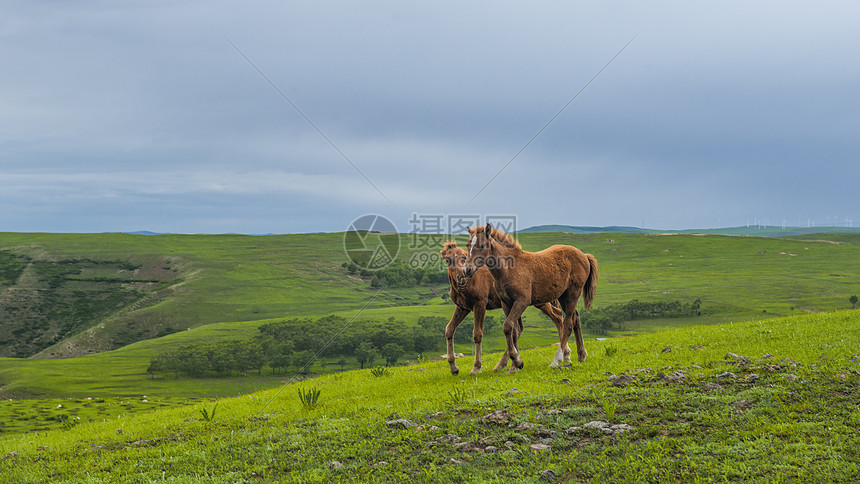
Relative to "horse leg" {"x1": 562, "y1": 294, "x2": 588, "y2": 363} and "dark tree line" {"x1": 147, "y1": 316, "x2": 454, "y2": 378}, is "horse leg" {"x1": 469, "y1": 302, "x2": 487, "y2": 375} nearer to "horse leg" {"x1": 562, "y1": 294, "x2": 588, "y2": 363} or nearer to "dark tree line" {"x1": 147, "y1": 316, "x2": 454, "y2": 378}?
"horse leg" {"x1": 562, "y1": 294, "x2": 588, "y2": 363}

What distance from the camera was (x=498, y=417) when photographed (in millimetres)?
9227

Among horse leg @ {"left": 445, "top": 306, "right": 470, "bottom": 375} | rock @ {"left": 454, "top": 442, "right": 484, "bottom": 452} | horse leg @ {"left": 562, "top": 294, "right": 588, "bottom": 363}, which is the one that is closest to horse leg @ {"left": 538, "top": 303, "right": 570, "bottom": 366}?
horse leg @ {"left": 562, "top": 294, "right": 588, "bottom": 363}

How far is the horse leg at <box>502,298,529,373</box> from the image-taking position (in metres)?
13.9

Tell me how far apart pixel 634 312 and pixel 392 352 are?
71951 mm

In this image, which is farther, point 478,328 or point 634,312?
point 634,312

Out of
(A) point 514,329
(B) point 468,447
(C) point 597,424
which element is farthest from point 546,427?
(A) point 514,329

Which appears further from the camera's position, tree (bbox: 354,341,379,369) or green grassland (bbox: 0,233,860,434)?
tree (bbox: 354,341,379,369)

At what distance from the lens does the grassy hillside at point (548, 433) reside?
6.77 meters

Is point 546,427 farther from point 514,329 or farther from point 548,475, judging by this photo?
point 514,329

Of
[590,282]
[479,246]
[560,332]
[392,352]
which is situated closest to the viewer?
[479,246]

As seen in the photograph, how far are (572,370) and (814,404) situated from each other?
591 cm

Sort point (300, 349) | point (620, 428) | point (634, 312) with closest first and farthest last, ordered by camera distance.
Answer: point (620, 428)
point (634, 312)
point (300, 349)

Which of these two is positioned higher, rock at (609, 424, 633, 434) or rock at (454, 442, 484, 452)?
rock at (609, 424, 633, 434)

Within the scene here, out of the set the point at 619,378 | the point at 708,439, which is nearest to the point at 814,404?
the point at 708,439
